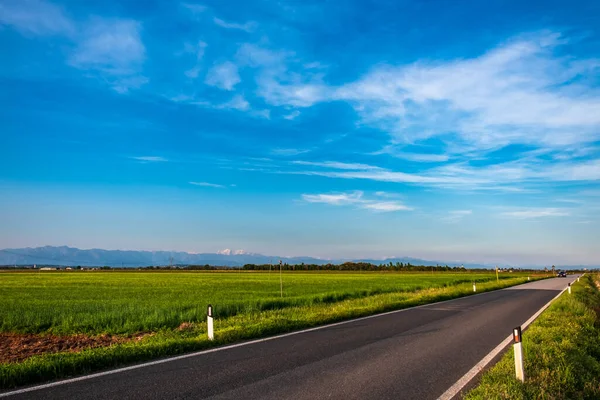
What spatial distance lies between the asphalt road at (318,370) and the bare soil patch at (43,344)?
556 cm

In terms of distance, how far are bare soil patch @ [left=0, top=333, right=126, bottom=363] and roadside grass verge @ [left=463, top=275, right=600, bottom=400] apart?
10335mm

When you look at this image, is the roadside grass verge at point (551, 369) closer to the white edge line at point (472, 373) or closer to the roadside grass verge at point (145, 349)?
the white edge line at point (472, 373)

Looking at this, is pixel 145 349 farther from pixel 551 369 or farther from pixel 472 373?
pixel 551 369

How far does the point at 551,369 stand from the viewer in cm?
797

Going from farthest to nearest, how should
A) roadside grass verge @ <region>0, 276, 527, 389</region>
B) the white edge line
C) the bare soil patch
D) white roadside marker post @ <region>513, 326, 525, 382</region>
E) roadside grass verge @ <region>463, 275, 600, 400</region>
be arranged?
the bare soil patch < roadside grass verge @ <region>0, 276, 527, 389</region> < white roadside marker post @ <region>513, 326, 525, 382</region> < the white edge line < roadside grass verge @ <region>463, 275, 600, 400</region>

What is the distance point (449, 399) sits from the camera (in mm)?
6465

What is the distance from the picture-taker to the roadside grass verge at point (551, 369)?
6.48 meters

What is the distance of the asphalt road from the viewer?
6.53m

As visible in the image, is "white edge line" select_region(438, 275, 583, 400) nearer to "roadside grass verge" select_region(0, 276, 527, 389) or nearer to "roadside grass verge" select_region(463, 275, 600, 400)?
"roadside grass verge" select_region(463, 275, 600, 400)

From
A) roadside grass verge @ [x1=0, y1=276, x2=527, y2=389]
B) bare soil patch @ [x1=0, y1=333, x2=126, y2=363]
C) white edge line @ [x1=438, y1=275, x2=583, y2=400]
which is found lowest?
bare soil patch @ [x1=0, y1=333, x2=126, y2=363]

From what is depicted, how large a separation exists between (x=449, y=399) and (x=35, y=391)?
19.8 feet

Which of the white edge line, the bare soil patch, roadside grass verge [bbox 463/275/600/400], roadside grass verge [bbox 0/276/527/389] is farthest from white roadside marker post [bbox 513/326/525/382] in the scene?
the bare soil patch

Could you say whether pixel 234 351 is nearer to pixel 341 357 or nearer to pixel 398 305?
pixel 341 357

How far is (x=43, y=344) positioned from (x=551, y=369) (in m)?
13.6
